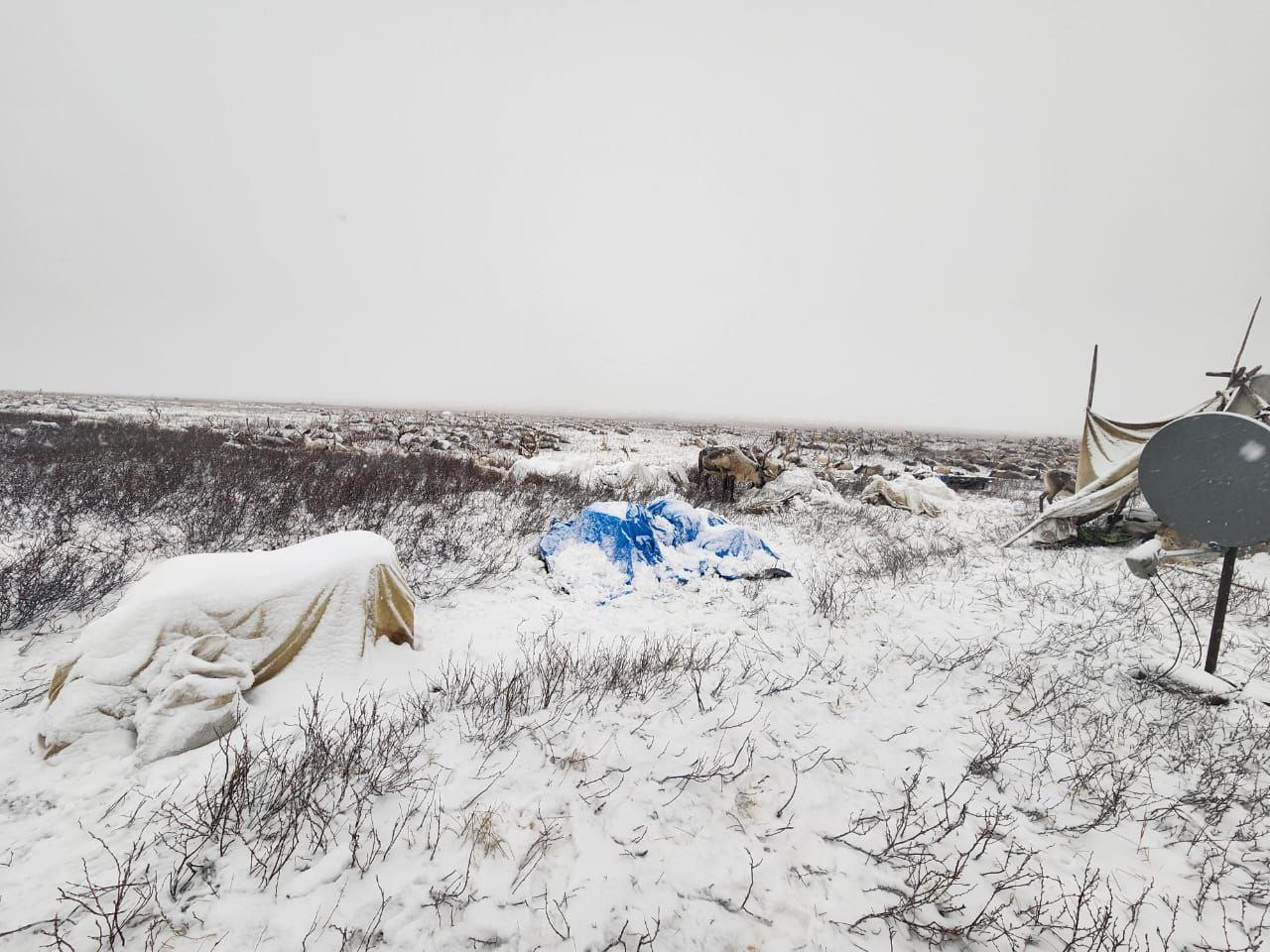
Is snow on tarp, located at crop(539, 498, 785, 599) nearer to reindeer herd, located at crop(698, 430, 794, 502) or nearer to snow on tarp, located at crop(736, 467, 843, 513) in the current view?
snow on tarp, located at crop(736, 467, 843, 513)

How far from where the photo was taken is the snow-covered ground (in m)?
1.79

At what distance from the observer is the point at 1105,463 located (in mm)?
7098

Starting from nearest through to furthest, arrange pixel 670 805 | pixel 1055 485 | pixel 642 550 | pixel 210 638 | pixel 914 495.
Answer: pixel 670 805 < pixel 210 638 < pixel 642 550 < pixel 1055 485 < pixel 914 495

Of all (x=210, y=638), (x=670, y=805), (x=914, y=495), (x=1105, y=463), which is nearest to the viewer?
(x=670, y=805)

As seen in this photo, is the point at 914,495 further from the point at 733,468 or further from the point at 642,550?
the point at 642,550

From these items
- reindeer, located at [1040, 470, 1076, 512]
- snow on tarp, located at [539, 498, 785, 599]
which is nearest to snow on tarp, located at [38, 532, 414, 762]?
snow on tarp, located at [539, 498, 785, 599]

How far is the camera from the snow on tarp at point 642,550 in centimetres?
589

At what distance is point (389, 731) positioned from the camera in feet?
8.45

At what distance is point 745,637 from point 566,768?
244cm

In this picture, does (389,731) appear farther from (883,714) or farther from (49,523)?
(49,523)

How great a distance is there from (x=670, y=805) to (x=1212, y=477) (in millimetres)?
4192

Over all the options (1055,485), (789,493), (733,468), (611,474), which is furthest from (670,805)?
(733,468)

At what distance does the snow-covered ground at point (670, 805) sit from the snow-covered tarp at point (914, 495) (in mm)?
7122

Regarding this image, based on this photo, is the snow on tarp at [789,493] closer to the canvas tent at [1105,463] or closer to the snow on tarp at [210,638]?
the canvas tent at [1105,463]
